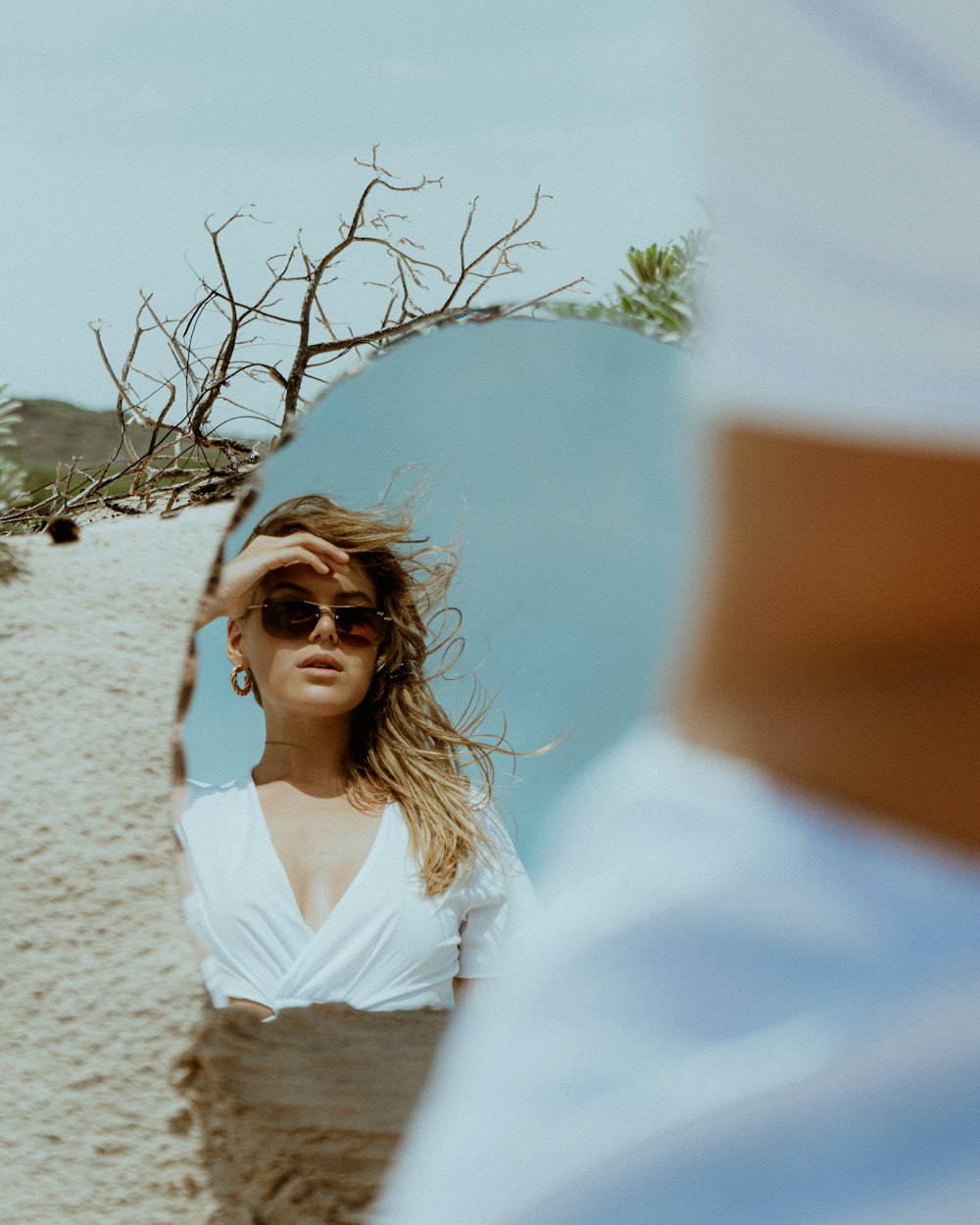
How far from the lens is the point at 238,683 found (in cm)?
91

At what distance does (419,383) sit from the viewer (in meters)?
0.91

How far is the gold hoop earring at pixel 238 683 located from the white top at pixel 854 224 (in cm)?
66

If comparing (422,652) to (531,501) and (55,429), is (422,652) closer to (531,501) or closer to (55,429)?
(531,501)

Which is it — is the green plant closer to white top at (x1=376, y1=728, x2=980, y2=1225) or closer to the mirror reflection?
the mirror reflection

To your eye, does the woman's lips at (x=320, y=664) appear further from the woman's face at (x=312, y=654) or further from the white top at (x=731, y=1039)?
the white top at (x=731, y=1039)

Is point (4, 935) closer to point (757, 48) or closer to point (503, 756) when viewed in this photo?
point (503, 756)

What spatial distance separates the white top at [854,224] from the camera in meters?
0.28

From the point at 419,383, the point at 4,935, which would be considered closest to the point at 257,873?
the point at 4,935

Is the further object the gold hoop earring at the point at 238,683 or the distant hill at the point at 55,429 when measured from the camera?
the distant hill at the point at 55,429

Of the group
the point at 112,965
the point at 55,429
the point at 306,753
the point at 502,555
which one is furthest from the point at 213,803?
the point at 55,429

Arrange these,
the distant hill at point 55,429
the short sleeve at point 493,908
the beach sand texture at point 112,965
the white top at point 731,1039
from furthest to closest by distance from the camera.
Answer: the distant hill at point 55,429 < the beach sand texture at point 112,965 < the short sleeve at point 493,908 < the white top at point 731,1039

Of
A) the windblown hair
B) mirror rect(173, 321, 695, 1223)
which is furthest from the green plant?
the windblown hair

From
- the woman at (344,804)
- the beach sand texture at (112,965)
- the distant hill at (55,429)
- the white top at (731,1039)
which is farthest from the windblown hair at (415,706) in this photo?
the distant hill at (55,429)

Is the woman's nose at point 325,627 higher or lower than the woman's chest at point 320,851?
higher
